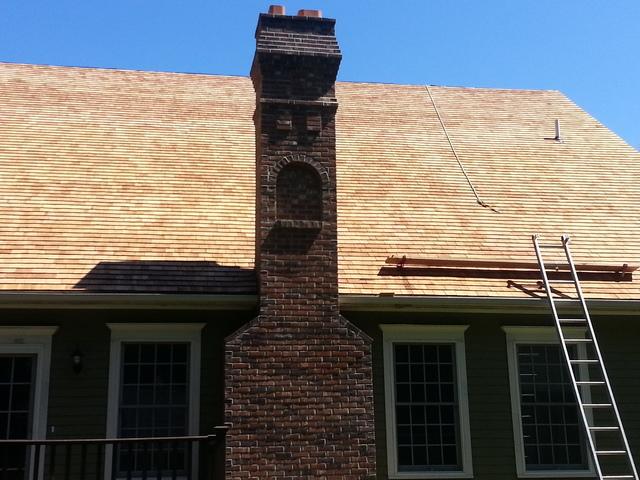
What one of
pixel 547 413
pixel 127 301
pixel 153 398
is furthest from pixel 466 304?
pixel 127 301

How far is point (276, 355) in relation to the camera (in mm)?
7648

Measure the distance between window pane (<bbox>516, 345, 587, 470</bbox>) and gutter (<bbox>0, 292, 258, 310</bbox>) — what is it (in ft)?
12.6

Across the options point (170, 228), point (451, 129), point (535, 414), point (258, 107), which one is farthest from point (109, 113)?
point (535, 414)

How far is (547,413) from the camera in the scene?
924 centimetres

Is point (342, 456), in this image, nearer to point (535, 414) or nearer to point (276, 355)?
point (276, 355)

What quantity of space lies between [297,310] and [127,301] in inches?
83.9

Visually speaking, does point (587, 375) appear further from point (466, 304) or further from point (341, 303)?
point (341, 303)

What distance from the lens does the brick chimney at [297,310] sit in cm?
740

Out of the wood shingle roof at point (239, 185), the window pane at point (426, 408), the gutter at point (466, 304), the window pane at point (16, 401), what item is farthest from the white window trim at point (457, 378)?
the window pane at point (16, 401)

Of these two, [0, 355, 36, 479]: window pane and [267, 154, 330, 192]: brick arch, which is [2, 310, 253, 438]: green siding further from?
[267, 154, 330, 192]: brick arch

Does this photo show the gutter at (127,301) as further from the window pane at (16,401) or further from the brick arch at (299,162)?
the brick arch at (299,162)

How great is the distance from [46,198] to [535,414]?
7454 mm

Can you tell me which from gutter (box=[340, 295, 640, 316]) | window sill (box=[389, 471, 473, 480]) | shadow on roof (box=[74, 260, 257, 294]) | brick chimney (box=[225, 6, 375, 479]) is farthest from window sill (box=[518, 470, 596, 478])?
shadow on roof (box=[74, 260, 257, 294])

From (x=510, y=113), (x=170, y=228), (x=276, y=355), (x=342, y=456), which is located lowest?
(x=342, y=456)
